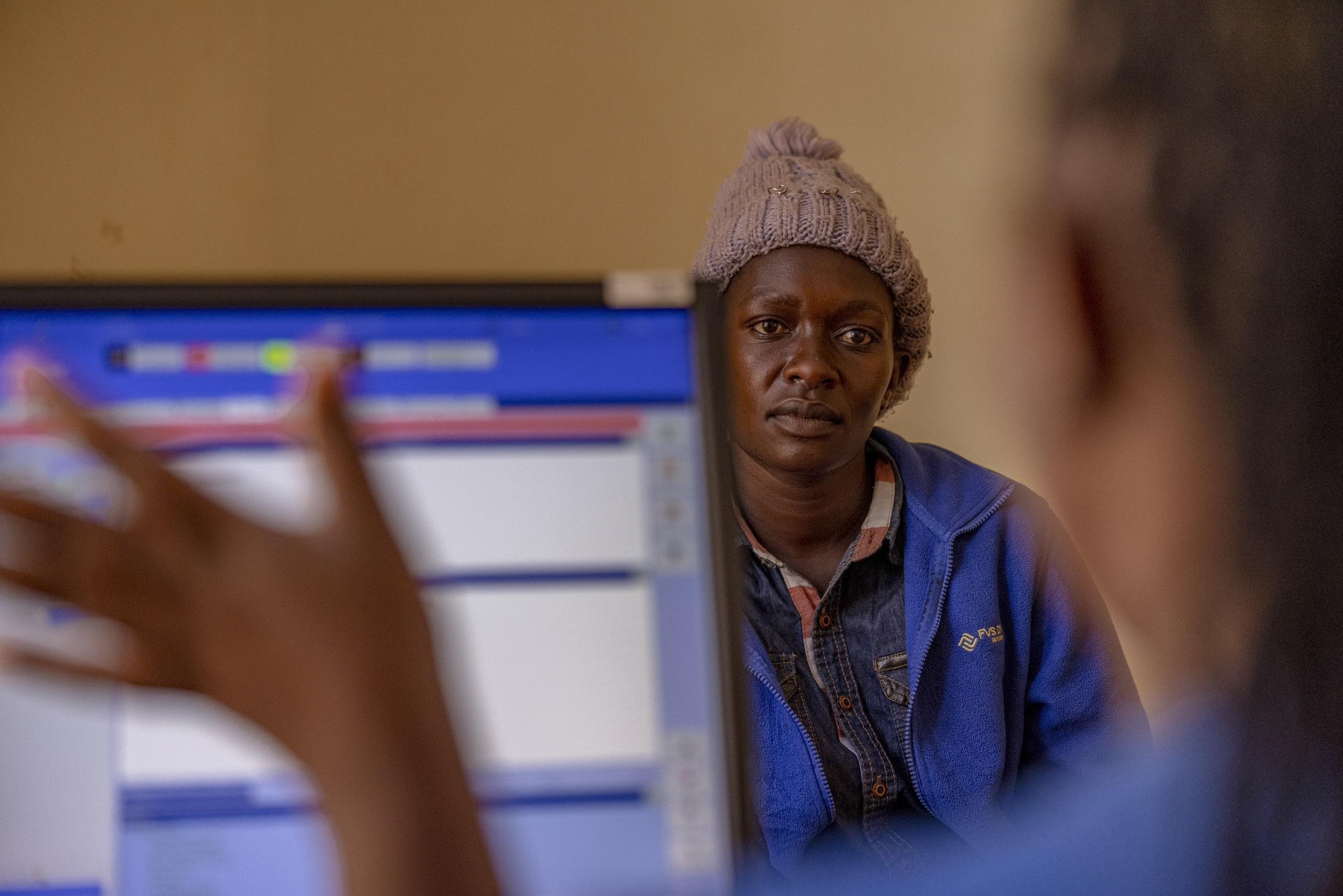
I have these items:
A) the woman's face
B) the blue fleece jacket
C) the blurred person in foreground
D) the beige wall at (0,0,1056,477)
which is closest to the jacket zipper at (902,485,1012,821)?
the blue fleece jacket

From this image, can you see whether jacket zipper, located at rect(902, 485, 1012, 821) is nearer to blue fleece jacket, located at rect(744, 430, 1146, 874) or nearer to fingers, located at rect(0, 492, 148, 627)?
blue fleece jacket, located at rect(744, 430, 1146, 874)

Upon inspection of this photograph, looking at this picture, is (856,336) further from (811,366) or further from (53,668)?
(53,668)

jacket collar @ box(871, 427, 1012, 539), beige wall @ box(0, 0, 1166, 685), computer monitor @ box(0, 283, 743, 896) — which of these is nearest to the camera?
computer monitor @ box(0, 283, 743, 896)

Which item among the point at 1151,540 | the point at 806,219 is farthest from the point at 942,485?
the point at 1151,540

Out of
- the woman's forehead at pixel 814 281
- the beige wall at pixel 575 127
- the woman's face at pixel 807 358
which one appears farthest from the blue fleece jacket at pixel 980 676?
the beige wall at pixel 575 127

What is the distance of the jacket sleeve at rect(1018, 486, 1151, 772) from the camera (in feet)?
3.24

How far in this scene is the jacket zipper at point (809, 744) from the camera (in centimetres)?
91

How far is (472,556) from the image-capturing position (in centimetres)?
48

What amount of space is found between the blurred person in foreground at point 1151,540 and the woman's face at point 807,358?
0.69 metres

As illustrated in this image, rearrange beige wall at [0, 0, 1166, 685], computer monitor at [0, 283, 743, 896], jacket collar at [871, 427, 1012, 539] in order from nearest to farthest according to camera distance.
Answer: computer monitor at [0, 283, 743, 896], jacket collar at [871, 427, 1012, 539], beige wall at [0, 0, 1166, 685]

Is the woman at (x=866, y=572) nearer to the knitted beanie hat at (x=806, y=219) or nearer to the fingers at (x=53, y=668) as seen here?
the knitted beanie hat at (x=806, y=219)

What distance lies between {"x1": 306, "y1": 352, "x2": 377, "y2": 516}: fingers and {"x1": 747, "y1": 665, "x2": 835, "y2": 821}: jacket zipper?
558 millimetres

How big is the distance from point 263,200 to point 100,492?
1.13 metres

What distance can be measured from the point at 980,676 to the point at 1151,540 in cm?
63
